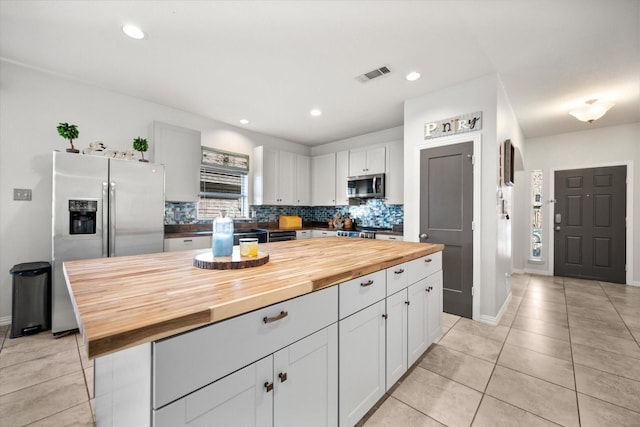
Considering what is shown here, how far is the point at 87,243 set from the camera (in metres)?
2.66

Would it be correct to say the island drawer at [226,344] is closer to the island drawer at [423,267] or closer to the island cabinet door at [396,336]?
the island cabinet door at [396,336]

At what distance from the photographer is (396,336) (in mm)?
1721

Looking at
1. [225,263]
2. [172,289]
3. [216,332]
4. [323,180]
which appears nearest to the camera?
[216,332]

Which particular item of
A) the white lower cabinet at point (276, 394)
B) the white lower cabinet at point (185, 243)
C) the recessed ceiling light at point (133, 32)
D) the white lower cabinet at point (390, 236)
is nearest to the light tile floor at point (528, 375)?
the white lower cabinet at point (276, 394)

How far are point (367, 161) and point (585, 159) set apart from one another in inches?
155

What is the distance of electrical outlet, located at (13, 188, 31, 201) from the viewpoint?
274 cm

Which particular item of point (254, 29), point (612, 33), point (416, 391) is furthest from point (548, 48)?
point (416, 391)

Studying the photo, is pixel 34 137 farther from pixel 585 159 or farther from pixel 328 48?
pixel 585 159

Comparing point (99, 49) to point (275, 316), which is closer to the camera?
point (275, 316)

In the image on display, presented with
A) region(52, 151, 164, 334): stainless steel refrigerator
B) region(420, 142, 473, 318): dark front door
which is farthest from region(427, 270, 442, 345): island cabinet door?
region(52, 151, 164, 334): stainless steel refrigerator

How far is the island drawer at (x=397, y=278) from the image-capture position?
1.65 meters

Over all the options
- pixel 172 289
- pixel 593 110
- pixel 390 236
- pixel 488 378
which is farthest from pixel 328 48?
pixel 593 110

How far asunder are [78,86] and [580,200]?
309 inches

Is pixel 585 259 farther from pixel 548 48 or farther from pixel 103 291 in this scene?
pixel 103 291
